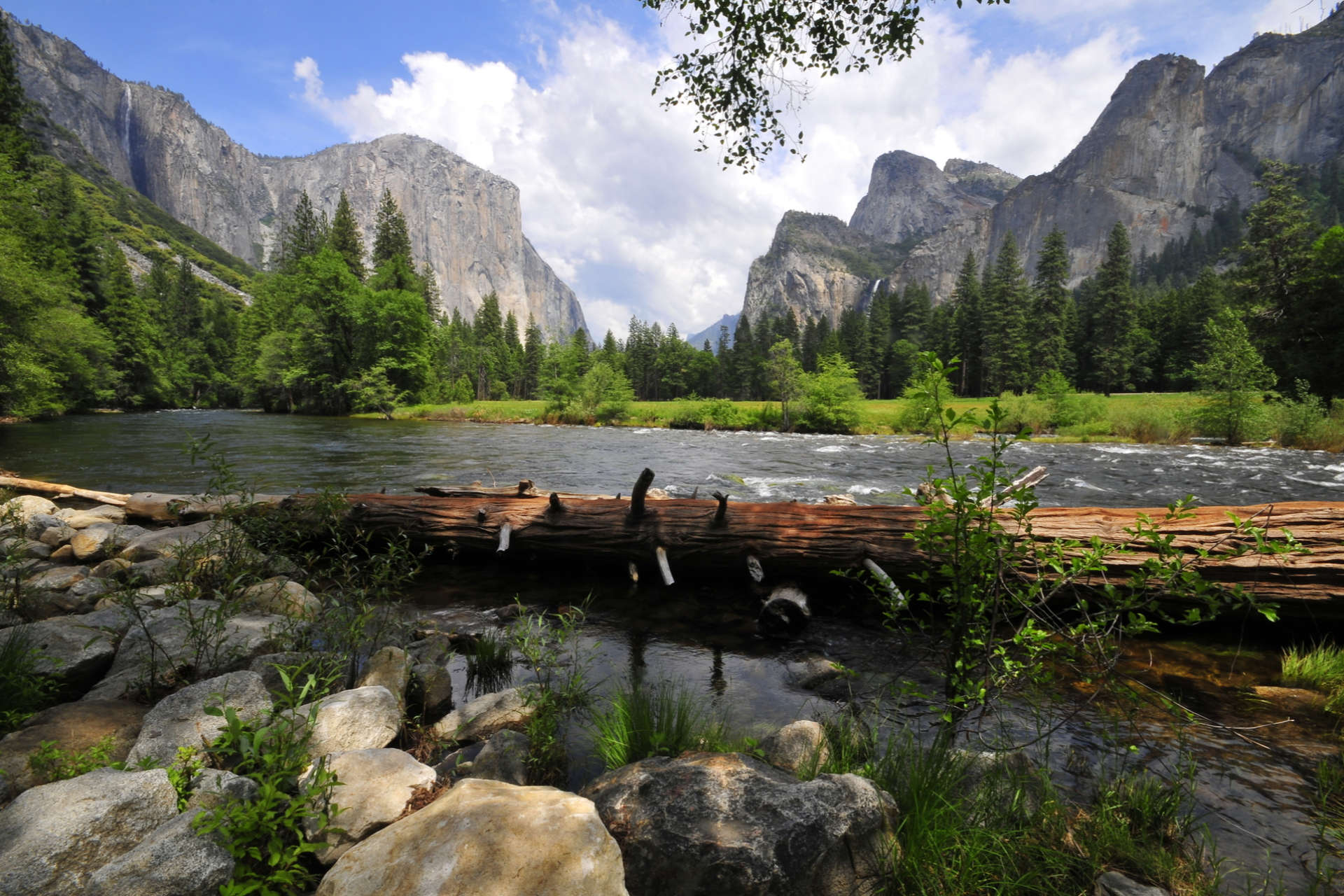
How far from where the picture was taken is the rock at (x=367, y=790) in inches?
93.3

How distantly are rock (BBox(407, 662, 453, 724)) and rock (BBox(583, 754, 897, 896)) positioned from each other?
1.98m

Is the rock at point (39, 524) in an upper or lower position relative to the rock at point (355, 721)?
upper

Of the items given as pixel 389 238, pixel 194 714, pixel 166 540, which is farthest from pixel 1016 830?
pixel 389 238

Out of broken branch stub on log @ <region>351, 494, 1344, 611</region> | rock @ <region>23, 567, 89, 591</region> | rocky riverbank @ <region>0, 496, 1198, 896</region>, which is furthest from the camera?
rock @ <region>23, 567, 89, 591</region>

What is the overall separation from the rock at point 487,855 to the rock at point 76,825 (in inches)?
38.2

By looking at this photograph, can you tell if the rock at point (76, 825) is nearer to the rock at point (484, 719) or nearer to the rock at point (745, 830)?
the rock at point (484, 719)

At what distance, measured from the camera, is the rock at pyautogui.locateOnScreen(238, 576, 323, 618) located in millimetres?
5094

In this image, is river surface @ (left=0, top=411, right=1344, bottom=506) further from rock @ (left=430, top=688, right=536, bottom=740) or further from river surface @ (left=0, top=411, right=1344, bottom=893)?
rock @ (left=430, top=688, right=536, bottom=740)

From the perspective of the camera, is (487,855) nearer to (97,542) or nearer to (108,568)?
(108,568)

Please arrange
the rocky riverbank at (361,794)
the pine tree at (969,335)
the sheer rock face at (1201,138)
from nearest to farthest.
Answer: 1. the rocky riverbank at (361,794)
2. the pine tree at (969,335)
3. the sheer rock face at (1201,138)

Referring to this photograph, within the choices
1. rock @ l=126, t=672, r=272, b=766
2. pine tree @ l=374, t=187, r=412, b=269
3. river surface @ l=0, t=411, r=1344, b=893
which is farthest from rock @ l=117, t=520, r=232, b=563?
pine tree @ l=374, t=187, r=412, b=269

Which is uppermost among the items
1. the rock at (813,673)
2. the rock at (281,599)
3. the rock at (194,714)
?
the rock at (194,714)

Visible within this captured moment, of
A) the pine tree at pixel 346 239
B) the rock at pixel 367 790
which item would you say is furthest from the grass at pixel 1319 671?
the pine tree at pixel 346 239

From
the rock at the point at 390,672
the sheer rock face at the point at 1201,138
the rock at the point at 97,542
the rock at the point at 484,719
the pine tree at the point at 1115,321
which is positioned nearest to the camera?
the rock at the point at 484,719
